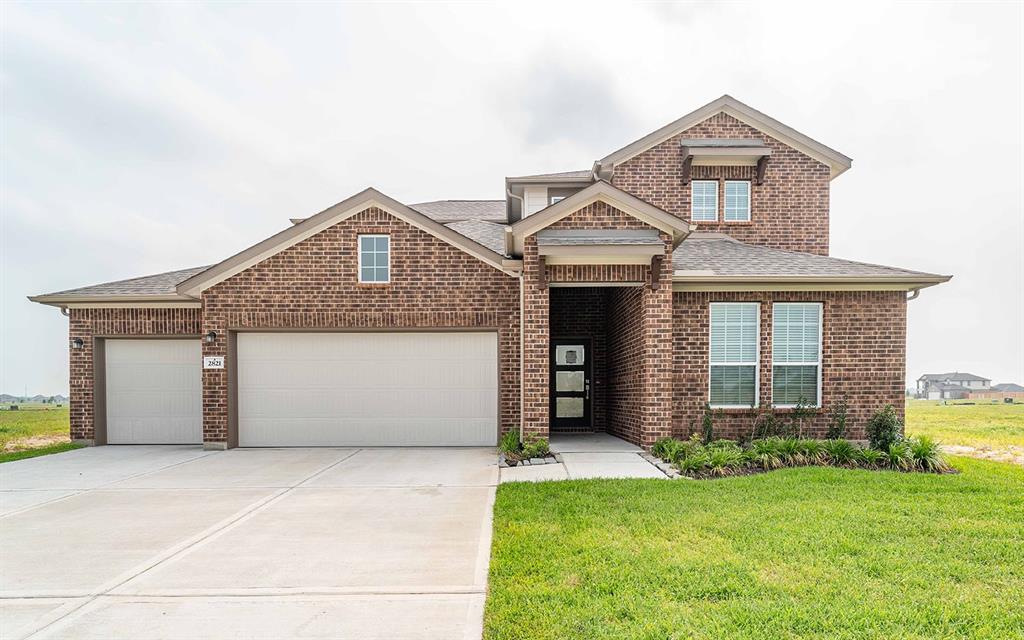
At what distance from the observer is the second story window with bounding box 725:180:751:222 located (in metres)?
13.4

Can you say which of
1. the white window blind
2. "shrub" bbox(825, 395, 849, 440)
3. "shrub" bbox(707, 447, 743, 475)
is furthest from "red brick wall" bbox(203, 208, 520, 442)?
"shrub" bbox(825, 395, 849, 440)

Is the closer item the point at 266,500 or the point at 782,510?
the point at 782,510

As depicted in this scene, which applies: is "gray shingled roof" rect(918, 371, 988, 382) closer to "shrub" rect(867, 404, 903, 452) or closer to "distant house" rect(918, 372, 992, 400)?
"distant house" rect(918, 372, 992, 400)

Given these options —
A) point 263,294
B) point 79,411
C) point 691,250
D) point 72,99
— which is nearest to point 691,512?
point 691,250

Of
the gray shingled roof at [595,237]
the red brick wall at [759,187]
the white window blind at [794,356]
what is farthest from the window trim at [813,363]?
the red brick wall at [759,187]

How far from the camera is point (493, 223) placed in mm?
16266

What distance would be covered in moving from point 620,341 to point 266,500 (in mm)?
7380

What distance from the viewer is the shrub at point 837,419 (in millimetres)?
10062

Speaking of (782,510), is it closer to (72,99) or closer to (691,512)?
(691,512)

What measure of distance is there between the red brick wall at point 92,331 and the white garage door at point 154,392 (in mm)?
280

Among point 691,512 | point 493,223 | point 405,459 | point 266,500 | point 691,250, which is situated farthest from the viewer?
point 493,223

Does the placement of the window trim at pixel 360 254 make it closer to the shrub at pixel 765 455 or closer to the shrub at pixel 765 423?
the shrub at pixel 765 455

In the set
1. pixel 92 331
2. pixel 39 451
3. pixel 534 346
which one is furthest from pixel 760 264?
pixel 39 451

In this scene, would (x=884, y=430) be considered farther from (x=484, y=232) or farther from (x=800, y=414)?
(x=484, y=232)
